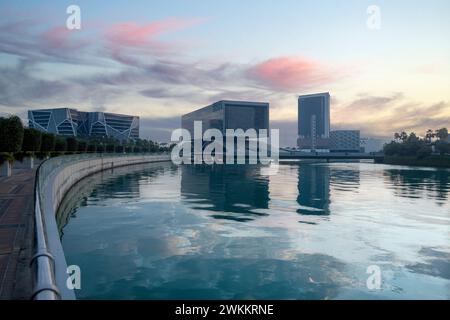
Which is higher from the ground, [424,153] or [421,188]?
[424,153]

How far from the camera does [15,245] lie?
40.9ft

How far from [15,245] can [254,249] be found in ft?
35.1

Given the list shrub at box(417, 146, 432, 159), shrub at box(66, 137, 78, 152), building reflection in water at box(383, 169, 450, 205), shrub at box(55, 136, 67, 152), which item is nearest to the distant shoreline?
shrub at box(417, 146, 432, 159)

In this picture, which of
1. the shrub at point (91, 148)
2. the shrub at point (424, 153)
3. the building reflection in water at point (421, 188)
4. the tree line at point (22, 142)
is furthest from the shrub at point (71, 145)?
the shrub at point (424, 153)

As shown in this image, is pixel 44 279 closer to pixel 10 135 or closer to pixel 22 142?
pixel 10 135

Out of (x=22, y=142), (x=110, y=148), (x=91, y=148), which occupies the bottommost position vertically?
(x=22, y=142)

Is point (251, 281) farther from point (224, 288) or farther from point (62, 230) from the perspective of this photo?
point (62, 230)

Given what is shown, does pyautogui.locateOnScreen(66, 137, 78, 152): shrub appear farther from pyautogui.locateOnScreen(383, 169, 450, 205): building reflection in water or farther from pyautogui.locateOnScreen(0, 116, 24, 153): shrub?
pyautogui.locateOnScreen(383, 169, 450, 205): building reflection in water

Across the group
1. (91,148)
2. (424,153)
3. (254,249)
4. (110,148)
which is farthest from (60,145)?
(424,153)

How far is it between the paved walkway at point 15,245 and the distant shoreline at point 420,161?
14598 centimetres

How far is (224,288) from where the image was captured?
1374 cm

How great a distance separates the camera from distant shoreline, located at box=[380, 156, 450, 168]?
136250 millimetres

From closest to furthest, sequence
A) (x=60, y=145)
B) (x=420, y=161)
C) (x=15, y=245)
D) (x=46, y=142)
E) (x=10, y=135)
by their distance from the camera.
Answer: (x=15, y=245) < (x=10, y=135) < (x=46, y=142) < (x=60, y=145) < (x=420, y=161)
